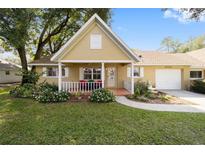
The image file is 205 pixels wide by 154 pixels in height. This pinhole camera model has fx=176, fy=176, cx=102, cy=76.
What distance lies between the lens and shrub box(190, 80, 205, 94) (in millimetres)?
17302

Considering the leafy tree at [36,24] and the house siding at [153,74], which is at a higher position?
the leafy tree at [36,24]

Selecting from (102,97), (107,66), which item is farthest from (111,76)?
(102,97)

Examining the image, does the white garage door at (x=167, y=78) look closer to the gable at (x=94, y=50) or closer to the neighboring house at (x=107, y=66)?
the neighboring house at (x=107, y=66)

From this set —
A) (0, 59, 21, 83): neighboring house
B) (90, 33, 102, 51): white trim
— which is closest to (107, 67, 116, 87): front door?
(90, 33, 102, 51): white trim

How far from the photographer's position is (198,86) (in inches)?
→ 706

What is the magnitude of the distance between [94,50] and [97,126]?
7.49 metres

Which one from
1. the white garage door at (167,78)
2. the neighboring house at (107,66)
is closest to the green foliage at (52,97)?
the neighboring house at (107,66)

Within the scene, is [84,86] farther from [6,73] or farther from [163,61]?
[6,73]

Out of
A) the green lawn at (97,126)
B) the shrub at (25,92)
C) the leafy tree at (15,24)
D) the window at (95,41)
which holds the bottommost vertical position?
the green lawn at (97,126)

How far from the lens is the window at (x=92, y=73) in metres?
18.3

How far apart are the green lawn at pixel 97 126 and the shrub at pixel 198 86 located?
374 inches

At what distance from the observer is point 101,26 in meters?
13.6
